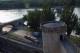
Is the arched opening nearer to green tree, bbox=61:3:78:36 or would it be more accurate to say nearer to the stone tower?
green tree, bbox=61:3:78:36

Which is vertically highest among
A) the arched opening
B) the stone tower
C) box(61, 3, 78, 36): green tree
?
the stone tower

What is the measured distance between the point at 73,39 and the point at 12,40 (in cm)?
955

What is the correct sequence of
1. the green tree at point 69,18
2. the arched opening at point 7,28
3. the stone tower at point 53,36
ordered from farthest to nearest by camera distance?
the arched opening at point 7,28, the green tree at point 69,18, the stone tower at point 53,36

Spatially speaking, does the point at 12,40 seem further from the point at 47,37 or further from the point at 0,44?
the point at 47,37

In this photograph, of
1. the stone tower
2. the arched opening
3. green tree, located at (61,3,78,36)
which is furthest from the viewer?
the arched opening

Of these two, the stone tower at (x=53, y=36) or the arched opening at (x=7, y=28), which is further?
the arched opening at (x=7, y=28)

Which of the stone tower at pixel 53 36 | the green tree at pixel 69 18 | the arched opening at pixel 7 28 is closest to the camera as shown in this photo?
the stone tower at pixel 53 36

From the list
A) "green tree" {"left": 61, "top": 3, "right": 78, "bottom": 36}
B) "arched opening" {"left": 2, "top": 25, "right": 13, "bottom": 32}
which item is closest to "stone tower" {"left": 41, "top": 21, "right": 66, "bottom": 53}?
"green tree" {"left": 61, "top": 3, "right": 78, "bottom": 36}

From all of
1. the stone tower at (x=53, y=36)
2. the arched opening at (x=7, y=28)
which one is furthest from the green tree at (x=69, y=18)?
the stone tower at (x=53, y=36)

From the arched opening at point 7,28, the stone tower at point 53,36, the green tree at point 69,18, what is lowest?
the arched opening at point 7,28

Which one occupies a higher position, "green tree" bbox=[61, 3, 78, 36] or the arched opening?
"green tree" bbox=[61, 3, 78, 36]

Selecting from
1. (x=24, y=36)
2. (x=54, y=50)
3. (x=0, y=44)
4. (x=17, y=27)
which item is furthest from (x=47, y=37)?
Result: (x=17, y=27)

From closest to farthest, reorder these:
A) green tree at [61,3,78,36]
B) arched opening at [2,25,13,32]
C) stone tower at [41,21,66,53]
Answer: stone tower at [41,21,66,53] → green tree at [61,3,78,36] → arched opening at [2,25,13,32]

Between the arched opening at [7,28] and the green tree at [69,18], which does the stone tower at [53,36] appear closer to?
the green tree at [69,18]
